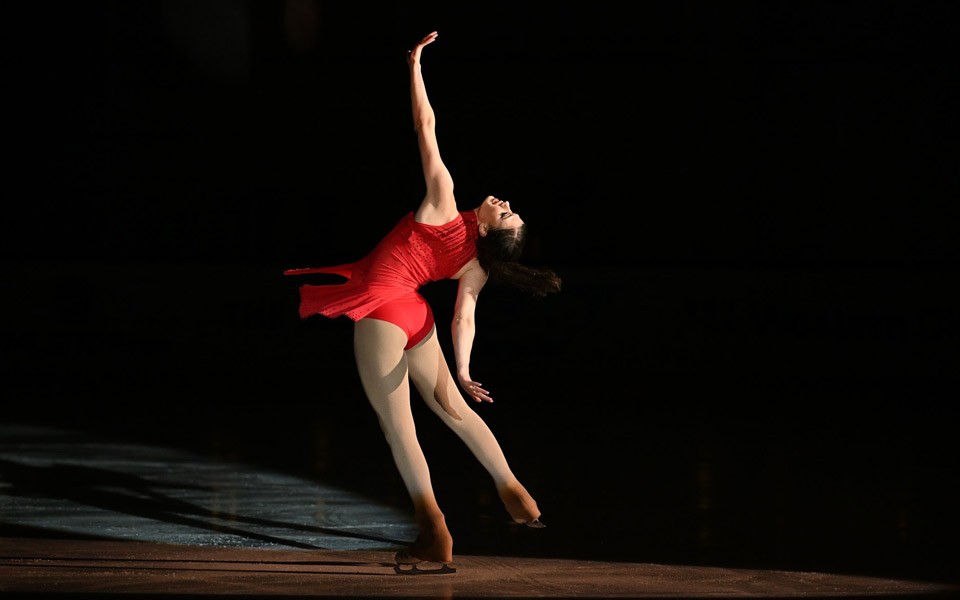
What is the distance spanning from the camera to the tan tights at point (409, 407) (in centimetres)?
366

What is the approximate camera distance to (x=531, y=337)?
8891 millimetres

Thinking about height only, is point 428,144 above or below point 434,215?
above

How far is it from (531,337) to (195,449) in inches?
131

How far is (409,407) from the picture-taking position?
3711 millimetres

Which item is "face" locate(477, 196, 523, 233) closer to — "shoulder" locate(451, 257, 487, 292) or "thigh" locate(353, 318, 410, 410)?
"shoulder" locate(451, 257, 487, 292)

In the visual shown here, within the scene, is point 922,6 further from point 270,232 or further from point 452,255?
point 452,255

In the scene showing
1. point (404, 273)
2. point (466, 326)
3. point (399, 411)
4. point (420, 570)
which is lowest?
point (420, 570)

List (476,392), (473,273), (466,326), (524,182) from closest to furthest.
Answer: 1. (476,392)
2. (466,326)
3. (473,273)
4. (524,182)

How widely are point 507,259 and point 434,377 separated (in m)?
0.39

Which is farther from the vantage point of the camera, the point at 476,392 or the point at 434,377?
the point at 434,377

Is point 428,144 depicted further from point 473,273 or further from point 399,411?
point 399,411

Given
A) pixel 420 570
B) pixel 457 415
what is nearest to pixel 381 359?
pixel 457 415

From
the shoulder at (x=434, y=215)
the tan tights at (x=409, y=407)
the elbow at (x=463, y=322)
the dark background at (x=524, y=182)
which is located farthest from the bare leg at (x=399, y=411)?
the dark background at (x=524, y=182)

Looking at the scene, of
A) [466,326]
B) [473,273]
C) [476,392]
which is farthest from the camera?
[473,273]
